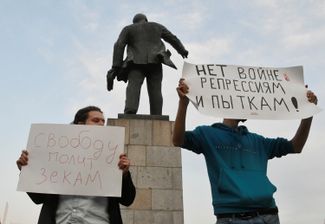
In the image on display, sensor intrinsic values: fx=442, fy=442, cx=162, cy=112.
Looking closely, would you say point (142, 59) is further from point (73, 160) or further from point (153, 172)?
point (73, 160)

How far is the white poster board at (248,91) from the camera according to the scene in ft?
10.9

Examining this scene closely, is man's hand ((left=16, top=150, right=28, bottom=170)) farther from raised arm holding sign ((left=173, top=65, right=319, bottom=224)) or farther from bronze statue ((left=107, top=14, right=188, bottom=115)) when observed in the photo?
bronze statue ((left=107, top=14, right=188, bottom=115))

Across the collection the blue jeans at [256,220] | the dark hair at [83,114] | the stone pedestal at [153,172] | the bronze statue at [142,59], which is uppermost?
the bronze statue at [142,59]

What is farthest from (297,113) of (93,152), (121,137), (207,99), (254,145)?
(93,152)

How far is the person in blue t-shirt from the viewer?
9.23 feet

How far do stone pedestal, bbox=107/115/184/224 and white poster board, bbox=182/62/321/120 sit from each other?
10.8 feet

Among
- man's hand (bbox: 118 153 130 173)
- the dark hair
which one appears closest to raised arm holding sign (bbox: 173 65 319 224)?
man's hand (bbox: 118 153 130 173)

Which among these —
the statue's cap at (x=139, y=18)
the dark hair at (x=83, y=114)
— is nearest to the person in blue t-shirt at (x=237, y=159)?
the dark hair at (x=83, y=114)

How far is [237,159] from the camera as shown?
9.96 ft

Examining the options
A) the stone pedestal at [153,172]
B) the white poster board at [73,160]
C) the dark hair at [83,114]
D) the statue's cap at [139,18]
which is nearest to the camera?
the white poster board at [73,160]

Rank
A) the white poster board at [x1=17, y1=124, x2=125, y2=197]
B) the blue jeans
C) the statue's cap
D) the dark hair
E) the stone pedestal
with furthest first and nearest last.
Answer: the statue's cap < the stone pedestal < the dark hair < the white poster board at [x1=17, y1=124, x2=125, y2=197] < the blue jeans

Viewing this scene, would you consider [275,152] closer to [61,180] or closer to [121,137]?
[121,137]

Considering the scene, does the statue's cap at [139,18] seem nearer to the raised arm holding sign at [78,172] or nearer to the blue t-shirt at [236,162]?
the raised arm holding sign at [78,172]

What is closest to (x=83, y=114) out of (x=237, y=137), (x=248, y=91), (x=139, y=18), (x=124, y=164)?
(x=124, y=164)
